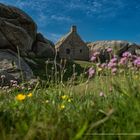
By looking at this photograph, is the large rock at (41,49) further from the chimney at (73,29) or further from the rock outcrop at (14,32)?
the chimney at (73,29)

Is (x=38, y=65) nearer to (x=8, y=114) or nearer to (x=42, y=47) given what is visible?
(x=42, y=47)

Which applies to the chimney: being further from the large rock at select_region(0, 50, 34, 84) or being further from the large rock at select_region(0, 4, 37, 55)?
the large rock at select_region(0, 50, 34, 84)

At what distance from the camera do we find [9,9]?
32.3m

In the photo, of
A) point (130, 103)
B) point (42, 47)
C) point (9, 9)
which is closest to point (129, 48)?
point (42, 47)

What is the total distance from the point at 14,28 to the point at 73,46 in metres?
24.7

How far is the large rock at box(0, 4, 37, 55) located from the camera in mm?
28756

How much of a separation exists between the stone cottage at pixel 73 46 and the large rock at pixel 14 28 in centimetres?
1841

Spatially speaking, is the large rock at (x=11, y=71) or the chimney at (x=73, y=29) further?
the chimney at (x=73, y=29)

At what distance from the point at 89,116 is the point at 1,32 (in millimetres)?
25761

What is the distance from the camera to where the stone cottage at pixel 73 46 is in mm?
52694

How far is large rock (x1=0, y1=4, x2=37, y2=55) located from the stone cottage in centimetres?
1841

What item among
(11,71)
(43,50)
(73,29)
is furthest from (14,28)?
(73,29)

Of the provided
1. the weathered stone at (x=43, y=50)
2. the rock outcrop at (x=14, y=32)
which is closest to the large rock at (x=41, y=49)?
the weathered stone at (x=43, y=50)

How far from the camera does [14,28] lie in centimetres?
2936
